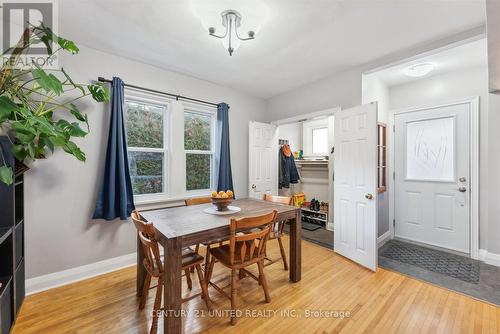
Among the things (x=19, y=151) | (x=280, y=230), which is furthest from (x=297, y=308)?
(x=19, y=151)

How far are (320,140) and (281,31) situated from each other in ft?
10.8

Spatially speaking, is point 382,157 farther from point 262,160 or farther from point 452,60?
point 262,160

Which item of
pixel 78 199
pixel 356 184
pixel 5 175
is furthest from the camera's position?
pixel 356 184

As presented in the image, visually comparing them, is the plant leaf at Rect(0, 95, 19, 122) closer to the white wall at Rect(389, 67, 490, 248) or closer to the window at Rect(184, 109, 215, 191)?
the window at Rect(184, 109, 215, 191)

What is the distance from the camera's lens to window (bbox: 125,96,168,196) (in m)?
2.94

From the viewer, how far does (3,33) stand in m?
2.09

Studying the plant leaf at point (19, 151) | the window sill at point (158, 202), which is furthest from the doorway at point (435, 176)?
the plant leaf at point (19, 151)

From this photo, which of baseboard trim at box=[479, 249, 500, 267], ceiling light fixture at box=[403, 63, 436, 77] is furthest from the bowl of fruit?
baseboard trim at box=[479, 249, 500, 267]

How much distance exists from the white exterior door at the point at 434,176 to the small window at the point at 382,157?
0.86 feet

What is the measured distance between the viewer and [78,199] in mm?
2479

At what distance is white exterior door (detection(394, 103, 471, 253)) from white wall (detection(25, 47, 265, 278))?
154 inches

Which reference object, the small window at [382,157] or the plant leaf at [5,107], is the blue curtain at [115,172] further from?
the small window at [382,157]

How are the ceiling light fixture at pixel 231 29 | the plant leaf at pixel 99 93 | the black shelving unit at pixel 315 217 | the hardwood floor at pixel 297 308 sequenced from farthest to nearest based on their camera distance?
the black shelving unit at pixel 315 217 < the plant leaf at pixel 99 93 < the ceiling light fixture at pixel 231 29 < the hardwood floor at pixel 297 308

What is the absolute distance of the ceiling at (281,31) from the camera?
1899mm
